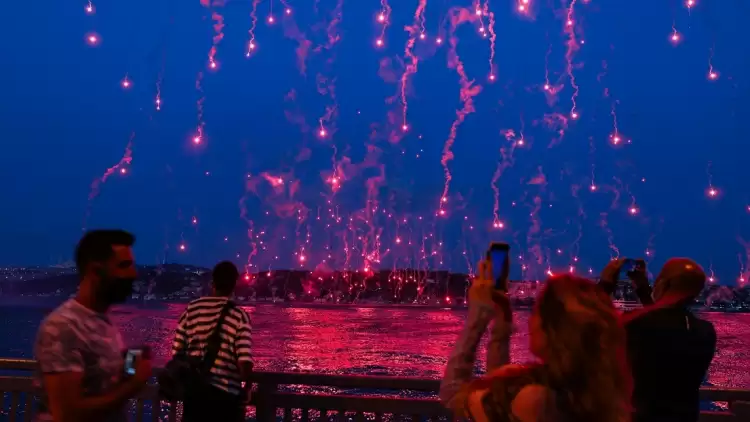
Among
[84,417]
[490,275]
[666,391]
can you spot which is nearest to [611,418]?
[490,275]

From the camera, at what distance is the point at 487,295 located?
245 cm

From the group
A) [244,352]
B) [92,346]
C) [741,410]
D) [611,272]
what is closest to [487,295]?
[611,272]

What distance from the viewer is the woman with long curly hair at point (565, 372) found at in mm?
2076

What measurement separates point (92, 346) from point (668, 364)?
9.26 feet

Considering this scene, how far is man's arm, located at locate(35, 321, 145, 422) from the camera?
2.55 metres

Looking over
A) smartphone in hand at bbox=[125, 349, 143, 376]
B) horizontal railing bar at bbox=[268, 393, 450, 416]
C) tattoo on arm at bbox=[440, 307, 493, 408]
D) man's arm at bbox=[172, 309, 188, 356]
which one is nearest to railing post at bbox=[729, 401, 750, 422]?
horizontal railing bar at bbox=[268, 393, 450, 416]

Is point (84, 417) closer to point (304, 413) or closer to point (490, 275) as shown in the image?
point (490, 275)

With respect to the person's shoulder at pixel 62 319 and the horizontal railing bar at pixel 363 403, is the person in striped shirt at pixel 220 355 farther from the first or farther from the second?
the person's shoulder at pixel 62 319

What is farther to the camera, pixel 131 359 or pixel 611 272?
pixel 611 272

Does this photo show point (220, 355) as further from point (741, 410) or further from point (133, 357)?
point (741, 410)

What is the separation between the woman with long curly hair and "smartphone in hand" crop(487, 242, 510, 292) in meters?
0.27

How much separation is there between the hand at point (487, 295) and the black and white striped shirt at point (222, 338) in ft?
8.66

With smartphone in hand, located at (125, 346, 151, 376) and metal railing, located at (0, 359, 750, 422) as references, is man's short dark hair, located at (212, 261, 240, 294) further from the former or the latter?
smartphone in hand, located at (125, 346, 151, 376)

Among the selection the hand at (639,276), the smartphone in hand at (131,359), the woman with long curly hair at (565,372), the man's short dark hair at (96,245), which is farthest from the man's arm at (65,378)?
the hand at (639,276)
